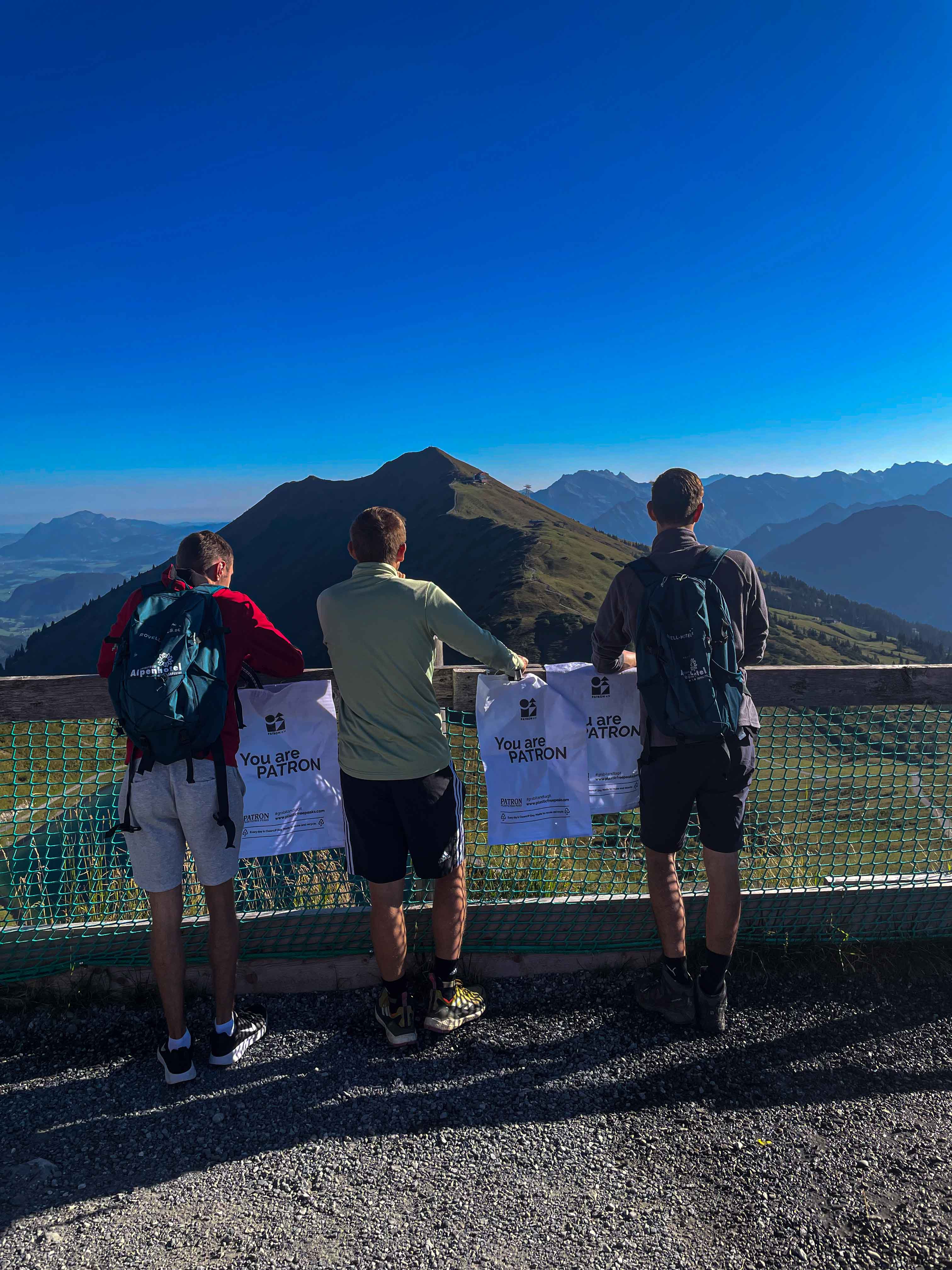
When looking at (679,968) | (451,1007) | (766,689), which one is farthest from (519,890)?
(766,689)

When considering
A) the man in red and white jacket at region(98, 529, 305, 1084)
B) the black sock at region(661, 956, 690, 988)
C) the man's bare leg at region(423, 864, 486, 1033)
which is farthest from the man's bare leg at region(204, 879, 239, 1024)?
the black sock at region(661, 956, 690, 988)

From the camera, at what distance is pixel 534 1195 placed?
299 centimetres

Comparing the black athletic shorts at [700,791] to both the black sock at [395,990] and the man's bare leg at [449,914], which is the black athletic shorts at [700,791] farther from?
the black sock at [395,990]

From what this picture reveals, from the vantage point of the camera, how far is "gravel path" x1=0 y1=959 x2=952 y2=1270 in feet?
9.15

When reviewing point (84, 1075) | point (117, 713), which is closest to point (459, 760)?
point (117, 713)

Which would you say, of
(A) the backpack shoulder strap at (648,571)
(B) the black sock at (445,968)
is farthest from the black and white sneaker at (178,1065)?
(A) the backpack shoulder strap at (648,571)

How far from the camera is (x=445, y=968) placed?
4.14 meters

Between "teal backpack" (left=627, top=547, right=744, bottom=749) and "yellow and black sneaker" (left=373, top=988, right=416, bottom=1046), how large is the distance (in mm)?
2074

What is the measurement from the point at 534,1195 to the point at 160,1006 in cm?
244

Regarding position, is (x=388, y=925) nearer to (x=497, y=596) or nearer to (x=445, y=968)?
(x=445, y=968)

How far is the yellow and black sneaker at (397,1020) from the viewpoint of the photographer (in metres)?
3.93

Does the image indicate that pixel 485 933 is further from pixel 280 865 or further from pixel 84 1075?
pixel 84 1075

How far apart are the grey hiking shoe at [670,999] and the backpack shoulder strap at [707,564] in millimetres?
2246

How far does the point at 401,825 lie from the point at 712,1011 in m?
1.98
